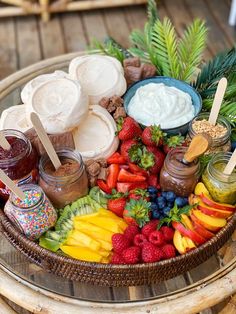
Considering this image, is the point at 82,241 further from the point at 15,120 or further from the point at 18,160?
the point at 15,120

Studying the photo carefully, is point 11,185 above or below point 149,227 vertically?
above

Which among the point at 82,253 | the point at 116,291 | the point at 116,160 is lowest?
the point at 116,291

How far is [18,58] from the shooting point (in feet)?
8.45

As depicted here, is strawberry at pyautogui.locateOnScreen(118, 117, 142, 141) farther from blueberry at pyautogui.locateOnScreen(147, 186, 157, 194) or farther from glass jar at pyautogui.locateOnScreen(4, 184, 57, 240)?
glass jar at pyautogui.locateOnScreen(4, 184, 57, 240)

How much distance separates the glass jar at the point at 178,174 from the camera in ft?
3.58

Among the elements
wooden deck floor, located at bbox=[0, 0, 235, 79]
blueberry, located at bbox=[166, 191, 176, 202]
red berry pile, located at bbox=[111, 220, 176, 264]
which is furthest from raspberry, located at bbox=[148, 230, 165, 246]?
wooden deck floor, located at bbox=[0, 0, 235, 79]

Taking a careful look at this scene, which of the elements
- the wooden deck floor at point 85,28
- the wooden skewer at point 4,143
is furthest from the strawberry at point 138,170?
the wooden deck floor at point 85,28

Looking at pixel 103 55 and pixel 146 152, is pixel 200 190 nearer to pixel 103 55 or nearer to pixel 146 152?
pixel 146 152

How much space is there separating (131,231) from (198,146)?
0.86 ft

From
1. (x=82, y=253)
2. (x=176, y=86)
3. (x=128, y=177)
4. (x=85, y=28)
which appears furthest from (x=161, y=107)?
(x=85, y=28)

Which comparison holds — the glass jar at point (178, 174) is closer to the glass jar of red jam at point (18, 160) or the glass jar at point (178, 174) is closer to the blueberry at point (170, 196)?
the blueberry at point (170, 196)

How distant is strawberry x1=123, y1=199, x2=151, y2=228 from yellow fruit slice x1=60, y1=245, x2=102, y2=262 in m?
0.12

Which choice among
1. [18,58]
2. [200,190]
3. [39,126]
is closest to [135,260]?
[200,190]

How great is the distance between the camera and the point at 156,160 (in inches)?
46.1
